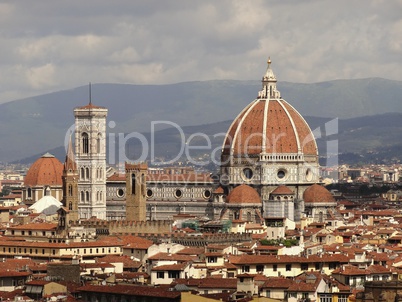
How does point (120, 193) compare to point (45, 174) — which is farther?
point (45, 174)

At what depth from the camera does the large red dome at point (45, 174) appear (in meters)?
141

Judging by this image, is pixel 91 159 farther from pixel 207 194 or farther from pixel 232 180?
pixel 232 180

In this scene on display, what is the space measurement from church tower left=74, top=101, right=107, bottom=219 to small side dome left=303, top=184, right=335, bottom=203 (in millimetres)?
15549

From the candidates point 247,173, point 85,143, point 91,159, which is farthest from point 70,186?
point 247,173

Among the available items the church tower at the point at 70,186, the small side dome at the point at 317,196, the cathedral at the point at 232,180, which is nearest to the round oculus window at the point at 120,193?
the cathedral at the point at 232,180

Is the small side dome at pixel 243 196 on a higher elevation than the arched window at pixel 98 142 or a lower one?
lower

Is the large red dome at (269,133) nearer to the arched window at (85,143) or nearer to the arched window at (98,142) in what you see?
the arched window at (98,142)

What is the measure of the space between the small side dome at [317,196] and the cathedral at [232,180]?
A: 0.05 meters

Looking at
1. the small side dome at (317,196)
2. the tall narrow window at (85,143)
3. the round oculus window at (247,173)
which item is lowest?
the small side dome at (317,196)

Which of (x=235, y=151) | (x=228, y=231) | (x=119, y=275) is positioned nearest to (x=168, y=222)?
(x=228, y=231)

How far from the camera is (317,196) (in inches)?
4560

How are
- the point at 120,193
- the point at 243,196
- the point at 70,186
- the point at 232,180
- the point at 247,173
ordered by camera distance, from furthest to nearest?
the point at 120,193 → the point at 232,180 → the point at 247,173 → the point at 243,196 → the point at 70,186

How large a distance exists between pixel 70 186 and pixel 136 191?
242 inches

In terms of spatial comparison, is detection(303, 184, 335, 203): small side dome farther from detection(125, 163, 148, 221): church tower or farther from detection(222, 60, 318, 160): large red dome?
detection(125, 163, 148, 221): church tower
